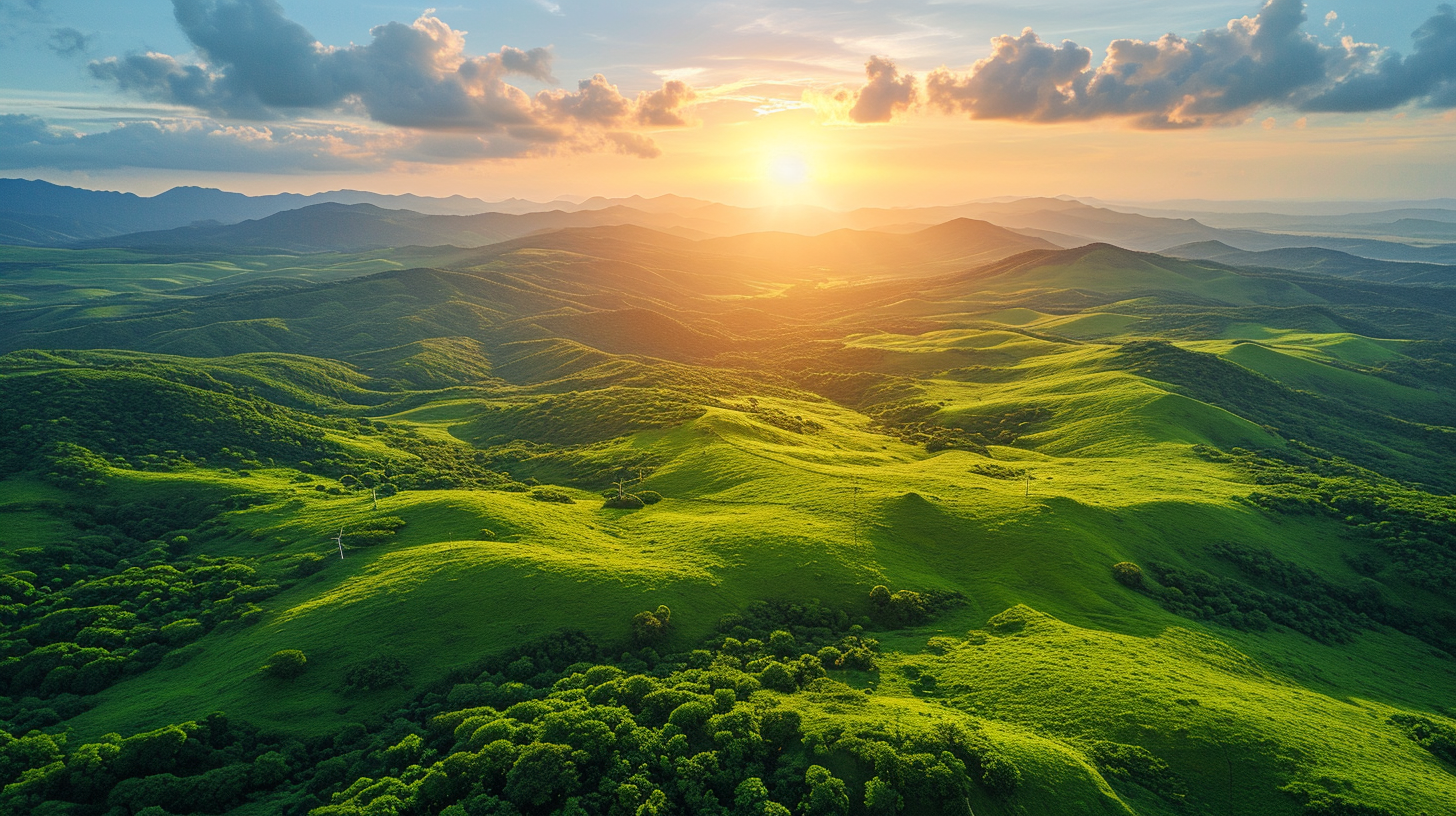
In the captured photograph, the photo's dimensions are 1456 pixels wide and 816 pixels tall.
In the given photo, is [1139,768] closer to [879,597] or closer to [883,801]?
[883,801]

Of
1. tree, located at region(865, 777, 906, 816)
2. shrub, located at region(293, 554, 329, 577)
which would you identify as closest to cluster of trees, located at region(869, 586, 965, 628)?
tree, located at region(865, 777, 906, 816)

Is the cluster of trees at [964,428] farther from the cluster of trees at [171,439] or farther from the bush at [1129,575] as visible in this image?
the cluster of trees at [171,439]

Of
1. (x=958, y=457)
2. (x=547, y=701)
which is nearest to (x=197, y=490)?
(x=547, y=701)

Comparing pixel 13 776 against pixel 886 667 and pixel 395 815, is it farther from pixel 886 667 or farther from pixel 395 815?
pixel 886 667

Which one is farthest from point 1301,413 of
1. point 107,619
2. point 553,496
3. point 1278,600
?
point 107,619

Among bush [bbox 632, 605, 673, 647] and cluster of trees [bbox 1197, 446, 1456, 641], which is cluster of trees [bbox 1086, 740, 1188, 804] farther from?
cluster of trees [bbox 1197, 446, 1456, 641]

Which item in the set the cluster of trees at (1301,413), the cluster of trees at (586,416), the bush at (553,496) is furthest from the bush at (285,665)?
the cluster of trees at (1301,413)
